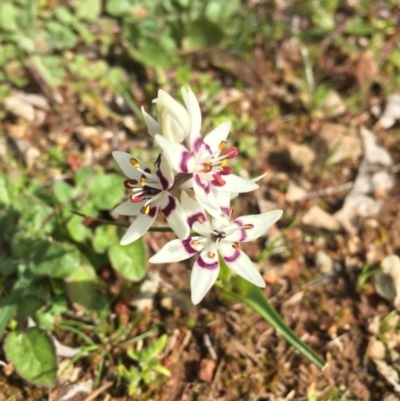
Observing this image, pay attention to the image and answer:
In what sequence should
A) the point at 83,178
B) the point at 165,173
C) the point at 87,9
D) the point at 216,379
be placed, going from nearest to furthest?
1. the point at 165,173
2. the point at 216,379
3. the point at 83,178
4. the point at 87,9

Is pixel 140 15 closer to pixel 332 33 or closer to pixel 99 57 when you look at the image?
pixel 99 57

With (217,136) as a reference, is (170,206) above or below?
below

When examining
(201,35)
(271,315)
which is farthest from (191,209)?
(201,35)

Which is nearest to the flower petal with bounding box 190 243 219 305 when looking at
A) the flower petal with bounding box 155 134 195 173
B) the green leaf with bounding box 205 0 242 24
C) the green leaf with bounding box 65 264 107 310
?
the flower petal with bounding box 155 134 195 173

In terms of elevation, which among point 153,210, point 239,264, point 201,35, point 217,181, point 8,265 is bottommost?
point 8,265

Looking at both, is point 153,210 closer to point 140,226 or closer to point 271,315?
point 140,226

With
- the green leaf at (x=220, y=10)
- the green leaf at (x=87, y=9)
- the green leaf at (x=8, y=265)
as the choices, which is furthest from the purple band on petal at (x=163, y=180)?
the green leaf at (x=220, y=10)
